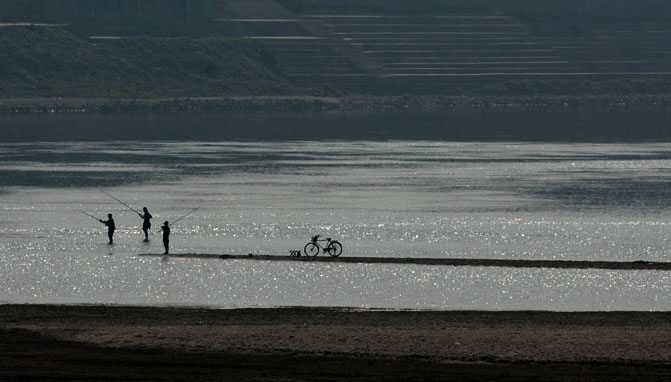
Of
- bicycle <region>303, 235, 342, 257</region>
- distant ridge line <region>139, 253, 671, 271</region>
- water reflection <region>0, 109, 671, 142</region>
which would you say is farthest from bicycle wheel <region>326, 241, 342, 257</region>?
water reflection <region>0, 109, 671, 142</region>

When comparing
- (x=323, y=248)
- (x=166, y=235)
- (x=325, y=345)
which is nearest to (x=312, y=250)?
(x=323, y=248)

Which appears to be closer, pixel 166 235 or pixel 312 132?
pixel 166 235

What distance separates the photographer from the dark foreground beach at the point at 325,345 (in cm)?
3756

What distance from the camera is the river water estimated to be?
184 feet

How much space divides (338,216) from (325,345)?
43.3 meters

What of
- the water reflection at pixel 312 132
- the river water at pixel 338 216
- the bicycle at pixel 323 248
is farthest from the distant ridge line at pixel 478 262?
the water reflection at pixel 312 132

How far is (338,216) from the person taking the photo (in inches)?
3349

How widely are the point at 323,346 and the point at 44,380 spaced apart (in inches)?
337

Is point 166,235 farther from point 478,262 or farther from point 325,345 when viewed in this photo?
point 325,345

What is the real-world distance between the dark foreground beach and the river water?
4.01m

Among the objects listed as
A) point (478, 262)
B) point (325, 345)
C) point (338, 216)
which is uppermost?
point (338, 216)

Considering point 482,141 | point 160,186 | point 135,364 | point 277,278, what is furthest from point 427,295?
point 482,141

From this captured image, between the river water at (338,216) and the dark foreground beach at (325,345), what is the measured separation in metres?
4.01

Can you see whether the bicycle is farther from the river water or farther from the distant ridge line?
the river water
